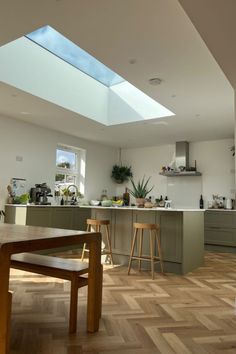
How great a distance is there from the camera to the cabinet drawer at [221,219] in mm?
6091

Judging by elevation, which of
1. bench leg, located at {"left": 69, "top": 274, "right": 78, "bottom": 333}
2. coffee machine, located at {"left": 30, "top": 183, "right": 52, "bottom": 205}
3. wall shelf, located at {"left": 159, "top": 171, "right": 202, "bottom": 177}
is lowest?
bench leg, located at {"left": 69, "top": 274, "right": 78, "bottom": 333}

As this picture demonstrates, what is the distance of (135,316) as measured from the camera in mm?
2482

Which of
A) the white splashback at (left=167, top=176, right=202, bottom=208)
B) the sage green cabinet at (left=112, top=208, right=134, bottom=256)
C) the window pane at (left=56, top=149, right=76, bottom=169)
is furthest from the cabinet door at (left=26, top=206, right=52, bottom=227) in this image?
the white splashback at (left=167, top=176, right=202, bottom=208)

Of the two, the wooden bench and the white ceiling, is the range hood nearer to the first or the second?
the white ceiling

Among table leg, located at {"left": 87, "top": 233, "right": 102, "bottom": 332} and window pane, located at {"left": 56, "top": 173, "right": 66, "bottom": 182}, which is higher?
window pane, located at {"left": 56, "top": 173, "right": 66, "bottom": 182}

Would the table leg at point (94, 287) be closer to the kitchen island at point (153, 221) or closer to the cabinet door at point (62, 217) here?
the kitchen island at point (153, 221)

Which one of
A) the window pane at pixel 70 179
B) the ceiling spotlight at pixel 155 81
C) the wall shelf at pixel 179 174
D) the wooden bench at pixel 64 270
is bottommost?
the wooden bench at pixel 64 270

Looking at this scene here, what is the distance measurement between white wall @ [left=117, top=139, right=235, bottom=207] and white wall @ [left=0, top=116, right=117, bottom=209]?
55.7 inches

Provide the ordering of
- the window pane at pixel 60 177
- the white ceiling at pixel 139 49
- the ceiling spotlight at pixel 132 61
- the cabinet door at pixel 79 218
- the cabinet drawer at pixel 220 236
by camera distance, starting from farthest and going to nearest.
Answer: the window pane at pixel 60 177 → the cabinet drawer at pixel 220 236 → the cabinet door at pixel 79 218 → the ceiling spotlight at pixel 132 61 → the white ceiling at pixel 139 49

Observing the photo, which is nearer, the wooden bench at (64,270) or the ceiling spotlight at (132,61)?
the wooden bench at (64,270)

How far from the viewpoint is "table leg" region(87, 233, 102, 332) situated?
2.16 meters

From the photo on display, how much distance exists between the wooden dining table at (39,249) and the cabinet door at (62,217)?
329 centimetres

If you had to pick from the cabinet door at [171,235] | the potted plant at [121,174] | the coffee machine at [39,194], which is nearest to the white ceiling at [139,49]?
the coffee machine at [39,194]

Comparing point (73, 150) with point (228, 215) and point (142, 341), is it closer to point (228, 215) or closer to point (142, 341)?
point (228, 215)
